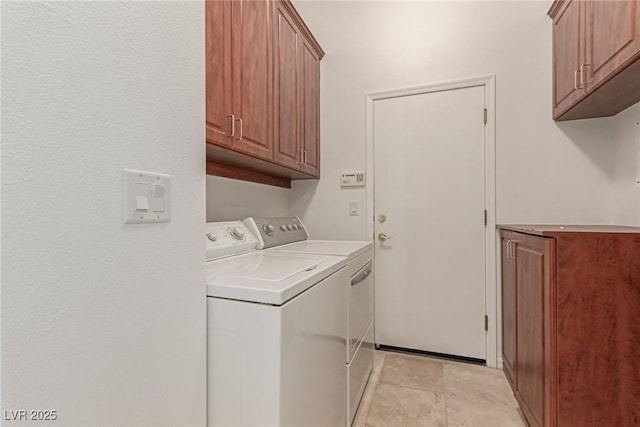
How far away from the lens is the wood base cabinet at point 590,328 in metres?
1.13

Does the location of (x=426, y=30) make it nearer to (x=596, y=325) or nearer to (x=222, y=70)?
(x=222, y=70)

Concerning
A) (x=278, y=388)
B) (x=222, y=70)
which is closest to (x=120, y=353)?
(x=278, y=388)

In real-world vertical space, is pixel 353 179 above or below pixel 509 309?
above

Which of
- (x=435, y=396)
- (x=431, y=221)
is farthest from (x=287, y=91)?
Answer: (x=435, y=396)

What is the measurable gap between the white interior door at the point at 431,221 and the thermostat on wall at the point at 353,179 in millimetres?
115

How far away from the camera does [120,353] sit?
0.63 m

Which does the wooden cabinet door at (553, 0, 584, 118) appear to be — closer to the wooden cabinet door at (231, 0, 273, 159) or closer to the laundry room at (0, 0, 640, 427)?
the laundry room at (0, 0, 640, 427)

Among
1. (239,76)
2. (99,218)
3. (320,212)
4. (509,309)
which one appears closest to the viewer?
(99,218)

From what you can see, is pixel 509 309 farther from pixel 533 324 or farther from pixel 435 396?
pixel 435 396

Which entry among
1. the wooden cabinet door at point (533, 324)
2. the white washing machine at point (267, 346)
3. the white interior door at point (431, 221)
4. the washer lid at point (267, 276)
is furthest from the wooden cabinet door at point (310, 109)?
the wooden cabinet door at point (533, 324)

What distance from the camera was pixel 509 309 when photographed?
5.96 ft

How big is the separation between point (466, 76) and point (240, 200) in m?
1.86

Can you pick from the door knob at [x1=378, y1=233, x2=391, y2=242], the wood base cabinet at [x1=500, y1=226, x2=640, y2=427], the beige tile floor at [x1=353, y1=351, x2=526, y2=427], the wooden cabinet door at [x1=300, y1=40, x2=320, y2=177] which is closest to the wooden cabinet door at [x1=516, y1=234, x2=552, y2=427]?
the wood base cabinet at [x1=500, y1=226, x2=640, y2=427]

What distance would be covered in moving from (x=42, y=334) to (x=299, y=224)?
188 centimetres
